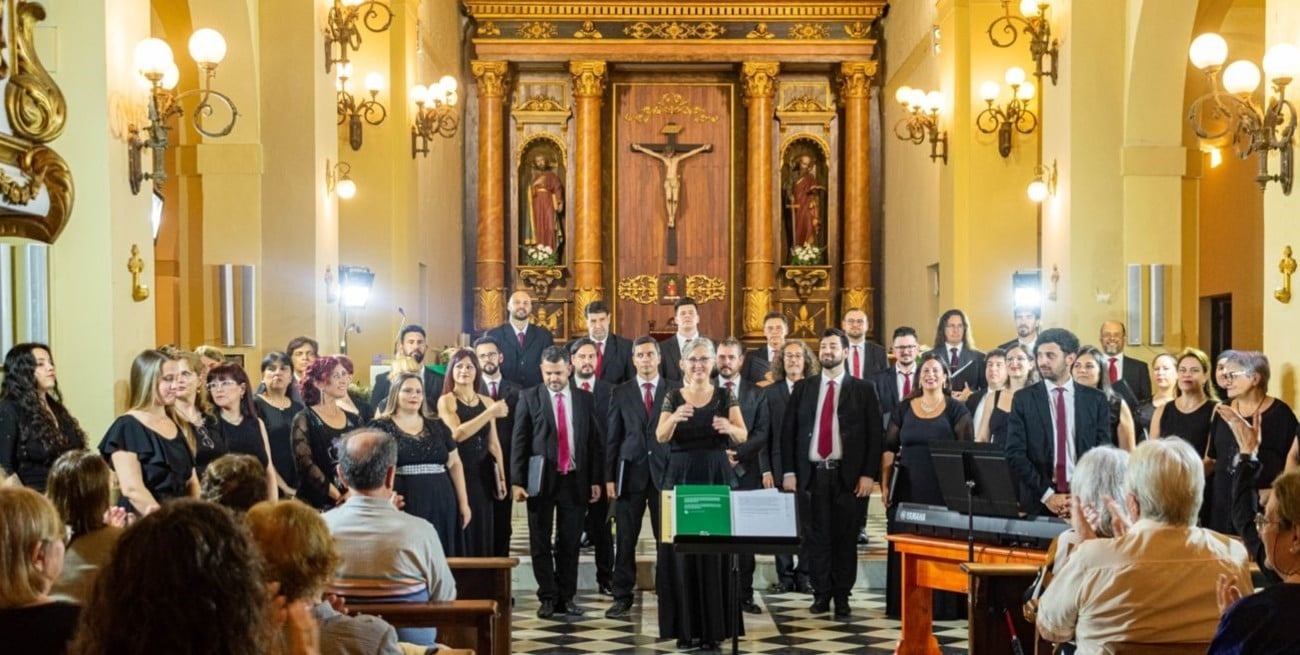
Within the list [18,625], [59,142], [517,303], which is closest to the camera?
[18,625]

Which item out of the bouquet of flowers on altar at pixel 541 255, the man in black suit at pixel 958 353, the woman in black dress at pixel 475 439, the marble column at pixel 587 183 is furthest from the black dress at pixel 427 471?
the bouquet of flowers on altar at pixel 541 255

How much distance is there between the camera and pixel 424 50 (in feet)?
51.0

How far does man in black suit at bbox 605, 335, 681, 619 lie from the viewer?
894cm

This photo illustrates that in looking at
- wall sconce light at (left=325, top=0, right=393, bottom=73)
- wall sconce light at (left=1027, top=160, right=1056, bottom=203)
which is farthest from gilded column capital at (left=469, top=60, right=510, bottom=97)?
wall sconce light at (left=1027, top=160, right=1056, bottom=203)

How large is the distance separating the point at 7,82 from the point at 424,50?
30.1 feet

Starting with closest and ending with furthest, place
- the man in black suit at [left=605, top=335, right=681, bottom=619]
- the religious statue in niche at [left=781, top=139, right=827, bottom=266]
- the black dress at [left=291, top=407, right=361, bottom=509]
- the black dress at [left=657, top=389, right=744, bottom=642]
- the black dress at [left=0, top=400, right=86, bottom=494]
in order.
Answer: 1. the black dress at [left=0, top=400, right=86, bottom=494]
2. the black dress at [left=291, top=407, right=361, bottom=509]
3. the black dress at [left=657, top=389, right=744, bottom=642]
4. the man in black suit at [left=605, top=335, right=681, bottom=619]
5. the religious statue in niche at [left=781, top=139, right=827, bottom=266]

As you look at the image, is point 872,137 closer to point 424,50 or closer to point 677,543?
point 424,50

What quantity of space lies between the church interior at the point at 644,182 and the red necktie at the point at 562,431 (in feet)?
2.94

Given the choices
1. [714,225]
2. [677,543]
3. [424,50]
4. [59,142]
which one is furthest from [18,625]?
[714,225]

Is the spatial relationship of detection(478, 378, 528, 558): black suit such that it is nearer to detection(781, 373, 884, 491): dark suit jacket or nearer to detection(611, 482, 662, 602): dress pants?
detection(611, 482, 662, 602): dress pants

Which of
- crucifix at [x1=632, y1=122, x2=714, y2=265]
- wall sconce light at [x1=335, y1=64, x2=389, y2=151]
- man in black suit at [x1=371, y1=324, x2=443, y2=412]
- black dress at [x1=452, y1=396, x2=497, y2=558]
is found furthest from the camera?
crucifix at [x1=632, y1=122, x2=714, y2=265]

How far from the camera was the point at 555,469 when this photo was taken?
29.9 ft

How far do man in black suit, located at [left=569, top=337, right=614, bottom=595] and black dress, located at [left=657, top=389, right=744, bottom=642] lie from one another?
103 centimetres

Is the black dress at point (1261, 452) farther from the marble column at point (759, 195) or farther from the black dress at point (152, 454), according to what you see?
the marble column at point (759, 195)
